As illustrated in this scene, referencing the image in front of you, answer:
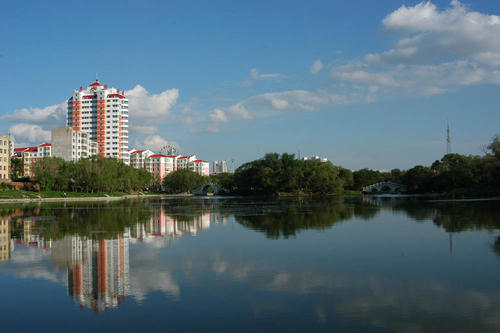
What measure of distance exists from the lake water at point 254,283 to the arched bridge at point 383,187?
95183mm

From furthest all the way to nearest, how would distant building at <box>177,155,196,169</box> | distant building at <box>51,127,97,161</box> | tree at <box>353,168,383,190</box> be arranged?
distant building at <box>177,155,196,169</box> < tree at <box>353,168,383,190</box> < distant building at <box>51,127,97,161</box>

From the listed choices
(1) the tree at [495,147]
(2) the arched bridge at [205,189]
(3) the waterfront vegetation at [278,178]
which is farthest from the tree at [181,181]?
(1) the tree at [495,147]

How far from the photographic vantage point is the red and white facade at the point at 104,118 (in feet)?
388

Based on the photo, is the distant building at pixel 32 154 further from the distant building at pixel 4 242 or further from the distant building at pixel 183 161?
the distant building at pixel 4 242

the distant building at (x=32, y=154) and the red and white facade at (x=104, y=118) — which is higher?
the red and white facade at (x=104, y=118)

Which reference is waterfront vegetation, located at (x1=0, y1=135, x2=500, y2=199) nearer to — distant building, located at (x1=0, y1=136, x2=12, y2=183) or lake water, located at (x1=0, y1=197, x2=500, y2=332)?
distant building, located at (x1=0, y1=136, x2=12, y2=183)

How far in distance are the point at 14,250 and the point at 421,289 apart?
1421cm

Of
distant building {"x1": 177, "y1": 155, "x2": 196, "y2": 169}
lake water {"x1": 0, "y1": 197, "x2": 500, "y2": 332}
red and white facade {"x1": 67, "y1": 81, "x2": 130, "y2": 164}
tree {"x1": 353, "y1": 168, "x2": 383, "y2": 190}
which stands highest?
red and white facade {"x1": 67, "y1": 81, "x2": 130, "y2": 164}

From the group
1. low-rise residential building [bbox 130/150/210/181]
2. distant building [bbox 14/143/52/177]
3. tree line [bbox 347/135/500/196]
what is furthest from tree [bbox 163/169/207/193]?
tree line [bbox 347/135/500/196]

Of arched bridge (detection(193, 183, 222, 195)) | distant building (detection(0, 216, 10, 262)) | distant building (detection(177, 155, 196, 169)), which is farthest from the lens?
distant building (detection(177, 155, 196, 169))

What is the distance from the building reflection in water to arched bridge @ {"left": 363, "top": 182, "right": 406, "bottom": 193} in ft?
308

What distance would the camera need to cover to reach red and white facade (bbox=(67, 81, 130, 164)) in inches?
4651

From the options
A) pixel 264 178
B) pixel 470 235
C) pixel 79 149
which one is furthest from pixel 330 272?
pixel 79 149

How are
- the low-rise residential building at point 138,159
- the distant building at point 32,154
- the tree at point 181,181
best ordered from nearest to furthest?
the tree at point 181,181, the distant building at point 32,154, the low-rise residential building at point 138,159
